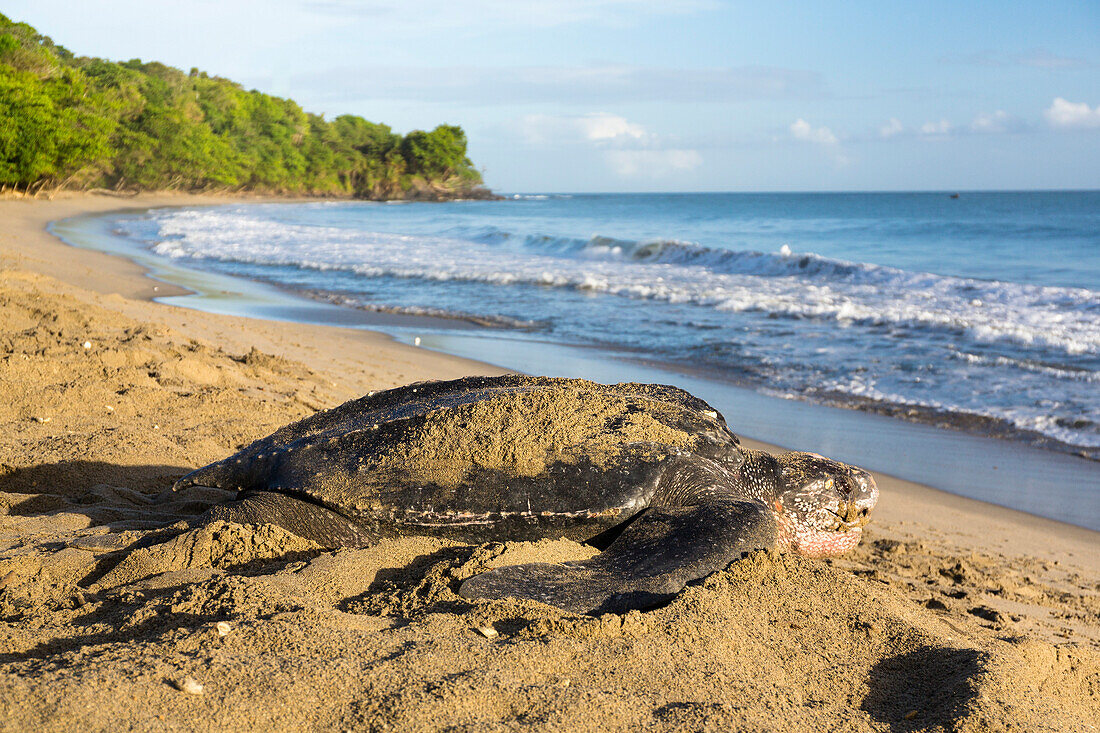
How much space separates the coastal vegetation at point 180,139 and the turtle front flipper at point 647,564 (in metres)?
32.0

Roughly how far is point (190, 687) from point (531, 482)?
4.23ft

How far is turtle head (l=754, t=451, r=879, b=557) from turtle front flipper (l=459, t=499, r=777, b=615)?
45 cm

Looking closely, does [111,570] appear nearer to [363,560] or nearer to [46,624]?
[46,624]

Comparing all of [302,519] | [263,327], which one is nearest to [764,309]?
[263,327]

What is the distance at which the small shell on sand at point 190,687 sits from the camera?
1530 millimetres

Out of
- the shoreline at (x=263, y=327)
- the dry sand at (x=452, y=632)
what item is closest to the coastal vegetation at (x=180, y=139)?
the shoreline at (x=263, y=327)

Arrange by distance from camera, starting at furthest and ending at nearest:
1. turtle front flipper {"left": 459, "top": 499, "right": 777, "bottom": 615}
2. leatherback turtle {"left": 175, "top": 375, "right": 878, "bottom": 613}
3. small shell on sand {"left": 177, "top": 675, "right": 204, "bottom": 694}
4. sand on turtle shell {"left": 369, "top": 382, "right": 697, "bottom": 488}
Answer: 1. sand on turtle shell {"left": 369, "top": 382, "right": 697, "bottom": 488}
2. leatherback turtle {"left": 175, "top": 375, "right": 878, "bottom": 613}
3. turtle front flipper {"left": 459, "top": 499, "right": 777, "bottom": 615}
4. small shell on sand {"left": 177, "top": 675, "right": 204, "bottom": 694}

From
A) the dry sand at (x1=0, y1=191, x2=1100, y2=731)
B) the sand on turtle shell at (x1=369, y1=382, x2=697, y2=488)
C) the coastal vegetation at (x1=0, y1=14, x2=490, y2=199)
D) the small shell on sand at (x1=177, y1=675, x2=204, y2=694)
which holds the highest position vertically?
the coastal vegetation at (x1=0, y1=14, x2=490, y2=199)

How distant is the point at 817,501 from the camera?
311cm

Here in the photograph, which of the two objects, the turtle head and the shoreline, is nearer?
the turtle head

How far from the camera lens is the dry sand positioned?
1567 mm

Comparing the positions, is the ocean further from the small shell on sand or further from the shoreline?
the small shell on sand

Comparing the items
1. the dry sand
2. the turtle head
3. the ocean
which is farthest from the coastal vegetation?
the turtle head

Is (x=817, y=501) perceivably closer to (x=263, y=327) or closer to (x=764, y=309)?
(x=263, y=327)
